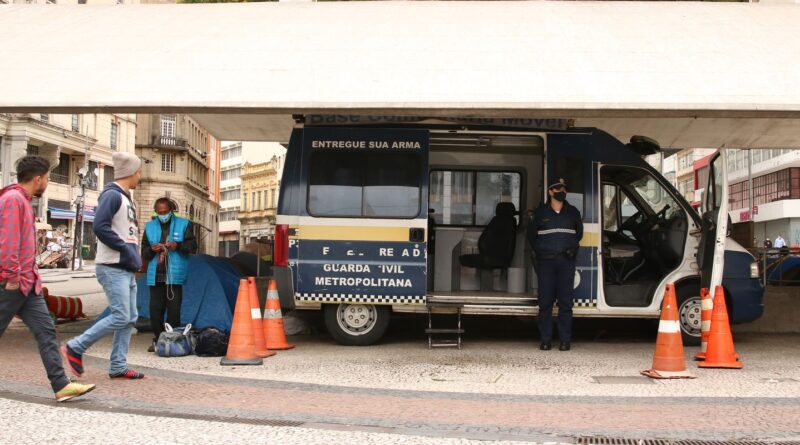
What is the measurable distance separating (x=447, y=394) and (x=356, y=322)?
2.98 meters

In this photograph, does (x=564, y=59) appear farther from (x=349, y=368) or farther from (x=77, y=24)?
(x=77, y=24)

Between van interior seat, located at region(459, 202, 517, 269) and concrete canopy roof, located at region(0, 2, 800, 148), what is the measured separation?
188 cm

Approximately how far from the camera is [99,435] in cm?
480

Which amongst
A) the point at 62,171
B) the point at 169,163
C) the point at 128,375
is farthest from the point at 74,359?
the point at 169,163

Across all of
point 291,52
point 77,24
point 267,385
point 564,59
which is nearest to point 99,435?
point 267,385

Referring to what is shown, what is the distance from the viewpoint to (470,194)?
10930 millimetres

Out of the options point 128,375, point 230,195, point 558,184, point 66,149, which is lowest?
point 128,375

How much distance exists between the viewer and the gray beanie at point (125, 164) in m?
6.37

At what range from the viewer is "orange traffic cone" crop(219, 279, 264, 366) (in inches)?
311

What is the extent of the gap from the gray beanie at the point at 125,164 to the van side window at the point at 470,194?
514cm

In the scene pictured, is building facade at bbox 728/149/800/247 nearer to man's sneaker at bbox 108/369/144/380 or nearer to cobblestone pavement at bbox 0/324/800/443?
cobblestone pavement at bbox 0/324/800/443

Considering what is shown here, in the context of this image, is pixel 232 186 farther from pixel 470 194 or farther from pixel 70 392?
pixel 70 392

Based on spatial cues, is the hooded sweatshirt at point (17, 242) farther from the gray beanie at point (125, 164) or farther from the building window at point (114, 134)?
the building window at point (114, 134)

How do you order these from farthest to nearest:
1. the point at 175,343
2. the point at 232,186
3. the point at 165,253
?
the point at 232,186 → the point at 165,253 → the point at 175,343
